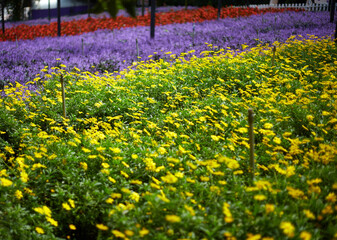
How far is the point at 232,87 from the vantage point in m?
7.14

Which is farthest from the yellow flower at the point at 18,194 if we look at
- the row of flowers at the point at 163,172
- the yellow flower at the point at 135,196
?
the yellow flower at the point at 135,196

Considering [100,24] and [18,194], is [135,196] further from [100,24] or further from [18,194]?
[100,24]

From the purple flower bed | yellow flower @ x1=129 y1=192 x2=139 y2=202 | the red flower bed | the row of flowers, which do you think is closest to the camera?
the row of flowers

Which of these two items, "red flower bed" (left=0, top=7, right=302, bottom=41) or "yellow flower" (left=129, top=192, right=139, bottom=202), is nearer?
"yellow flower" (left=129, top=192, right=139, bottom=202)

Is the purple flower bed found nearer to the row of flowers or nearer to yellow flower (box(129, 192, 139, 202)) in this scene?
the row of flowers

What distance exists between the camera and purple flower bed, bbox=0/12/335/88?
9545 mm

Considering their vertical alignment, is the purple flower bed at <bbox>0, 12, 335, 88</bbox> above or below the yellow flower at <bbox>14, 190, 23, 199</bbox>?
above

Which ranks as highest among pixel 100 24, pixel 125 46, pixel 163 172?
pixel 100 24

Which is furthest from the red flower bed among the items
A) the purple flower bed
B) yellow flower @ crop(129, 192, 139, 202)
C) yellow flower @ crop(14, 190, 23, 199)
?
yellow flower @ crop(129, 192, 139, 202)

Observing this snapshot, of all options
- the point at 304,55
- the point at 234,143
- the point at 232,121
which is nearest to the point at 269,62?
the point at 304,55

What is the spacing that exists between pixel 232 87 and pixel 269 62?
216 cm

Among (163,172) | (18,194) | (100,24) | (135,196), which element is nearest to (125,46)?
(100,24)

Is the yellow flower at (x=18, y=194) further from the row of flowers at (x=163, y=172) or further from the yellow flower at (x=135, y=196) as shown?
the yellow flower at (x=135, y=196)

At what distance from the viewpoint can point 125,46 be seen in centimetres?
1259
